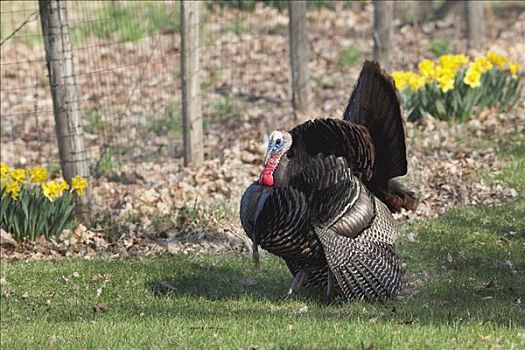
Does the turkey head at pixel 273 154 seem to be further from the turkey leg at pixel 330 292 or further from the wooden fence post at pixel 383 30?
the wooden fence post at pixel 383 30

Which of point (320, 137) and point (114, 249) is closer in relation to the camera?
point (320, 137)

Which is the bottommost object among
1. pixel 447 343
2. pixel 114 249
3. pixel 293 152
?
pixel 114 249

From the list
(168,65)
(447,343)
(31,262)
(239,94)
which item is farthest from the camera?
(168,65)

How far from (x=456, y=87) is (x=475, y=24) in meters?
4.30

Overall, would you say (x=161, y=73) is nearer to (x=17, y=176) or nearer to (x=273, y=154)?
(x=17, y=176)

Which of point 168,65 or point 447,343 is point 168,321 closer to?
point 447,343

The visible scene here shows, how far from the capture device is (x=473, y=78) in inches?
464

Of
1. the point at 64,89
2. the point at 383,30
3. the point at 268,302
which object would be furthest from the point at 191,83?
the point at 268,302

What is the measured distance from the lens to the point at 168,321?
643 centimetres

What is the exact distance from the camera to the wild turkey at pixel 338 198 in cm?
674

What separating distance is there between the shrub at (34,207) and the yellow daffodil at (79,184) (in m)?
0.01

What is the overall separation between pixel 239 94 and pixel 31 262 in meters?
6.84

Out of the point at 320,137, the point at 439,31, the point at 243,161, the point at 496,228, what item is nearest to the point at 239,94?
the point at 243,161

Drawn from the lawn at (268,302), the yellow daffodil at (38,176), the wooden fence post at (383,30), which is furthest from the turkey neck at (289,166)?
the wooden fence post at (383,30)
